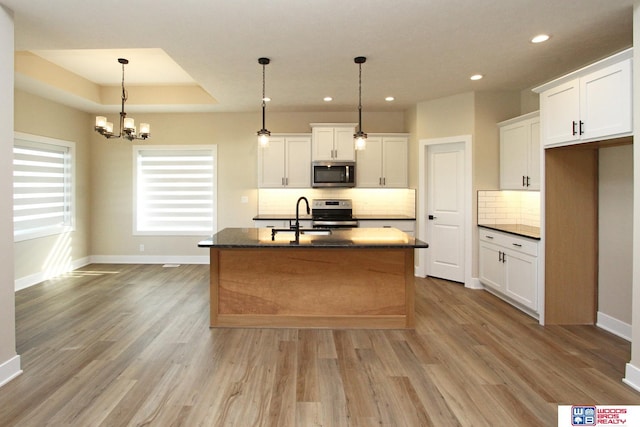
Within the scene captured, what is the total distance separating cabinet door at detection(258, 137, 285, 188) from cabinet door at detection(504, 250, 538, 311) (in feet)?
11.7

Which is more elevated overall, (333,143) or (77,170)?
(333,143)

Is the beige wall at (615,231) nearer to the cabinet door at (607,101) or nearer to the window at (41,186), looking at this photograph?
the cabinet door at (607,101)

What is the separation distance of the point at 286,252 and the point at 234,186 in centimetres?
320

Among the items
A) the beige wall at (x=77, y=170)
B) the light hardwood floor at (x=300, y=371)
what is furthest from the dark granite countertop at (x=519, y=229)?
the beige wall at (x=77, y=170)

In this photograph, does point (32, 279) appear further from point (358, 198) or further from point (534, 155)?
point (534, 155)

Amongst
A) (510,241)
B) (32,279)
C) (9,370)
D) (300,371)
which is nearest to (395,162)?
(510,241)

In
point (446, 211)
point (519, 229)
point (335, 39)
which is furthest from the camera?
point (446, 211)

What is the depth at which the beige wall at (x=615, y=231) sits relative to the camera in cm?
335

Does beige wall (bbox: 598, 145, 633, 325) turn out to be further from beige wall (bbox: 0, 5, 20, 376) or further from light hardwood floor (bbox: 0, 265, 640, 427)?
beige wall (bbox: 0, 5, 20, 376)

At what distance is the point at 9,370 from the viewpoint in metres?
2.59

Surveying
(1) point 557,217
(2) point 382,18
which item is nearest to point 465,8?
(2) point 382,18

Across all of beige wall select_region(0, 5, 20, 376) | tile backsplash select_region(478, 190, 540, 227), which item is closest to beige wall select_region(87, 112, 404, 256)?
tile backsplash select_region(478, 190, 540, 227)

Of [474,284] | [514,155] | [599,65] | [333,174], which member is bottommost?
[474,284]

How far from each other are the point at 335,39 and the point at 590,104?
2.21 metres
